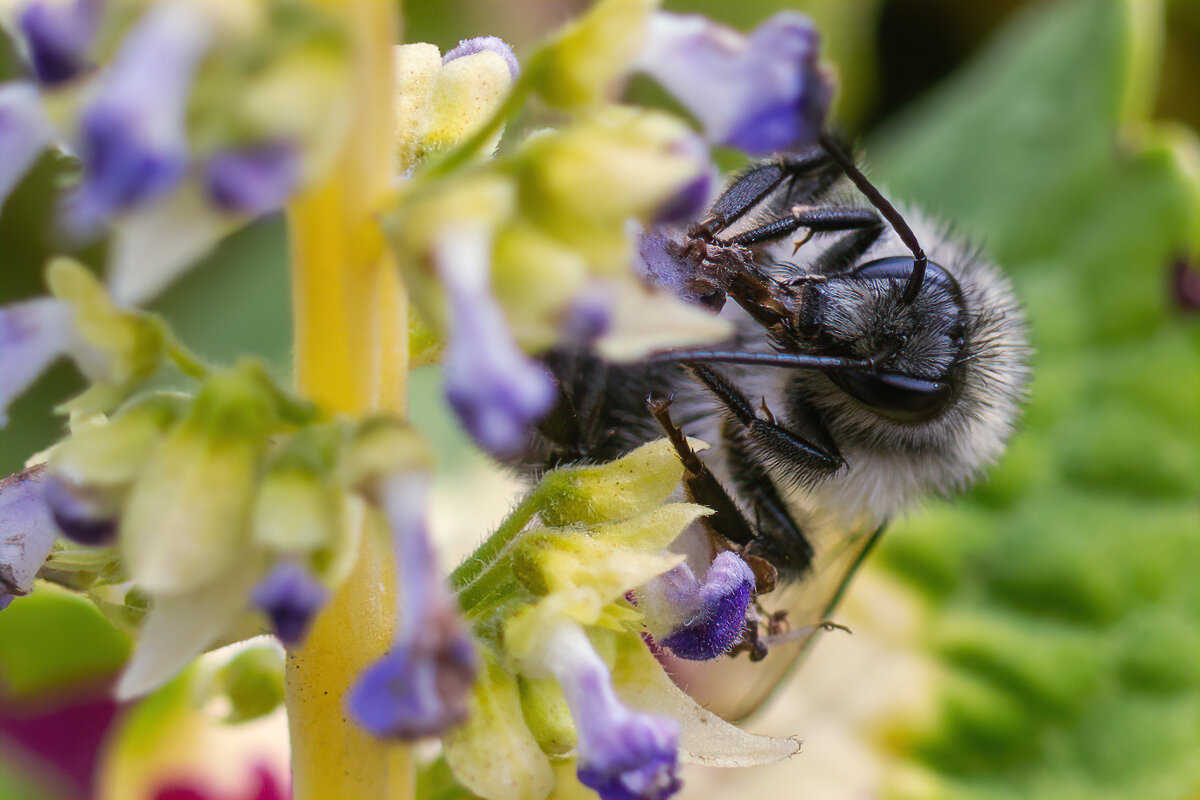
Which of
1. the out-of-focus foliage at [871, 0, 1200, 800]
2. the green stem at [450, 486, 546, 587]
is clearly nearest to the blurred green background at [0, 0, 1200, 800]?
the out-of-focus foliage at [871, 0, 1200, 800]

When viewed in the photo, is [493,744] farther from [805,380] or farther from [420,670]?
[805,380]

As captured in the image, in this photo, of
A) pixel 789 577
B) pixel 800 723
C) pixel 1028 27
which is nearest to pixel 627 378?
pixel 789 577

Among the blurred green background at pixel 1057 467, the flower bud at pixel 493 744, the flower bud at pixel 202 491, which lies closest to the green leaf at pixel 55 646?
the blurred green background at pixel 1057 467

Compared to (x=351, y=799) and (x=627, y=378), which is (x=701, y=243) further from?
(x=351, y=799)

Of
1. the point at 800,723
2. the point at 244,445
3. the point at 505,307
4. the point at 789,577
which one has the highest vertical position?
the point at 505,307

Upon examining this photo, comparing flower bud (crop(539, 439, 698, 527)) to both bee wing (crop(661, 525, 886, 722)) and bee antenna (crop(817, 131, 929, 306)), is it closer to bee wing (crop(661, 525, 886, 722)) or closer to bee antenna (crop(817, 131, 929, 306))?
bee antenna (crop(817, 131, 929, 306))

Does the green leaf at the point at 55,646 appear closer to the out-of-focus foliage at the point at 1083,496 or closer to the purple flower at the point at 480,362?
the out-of-focus foliage at the point at 1083,496
